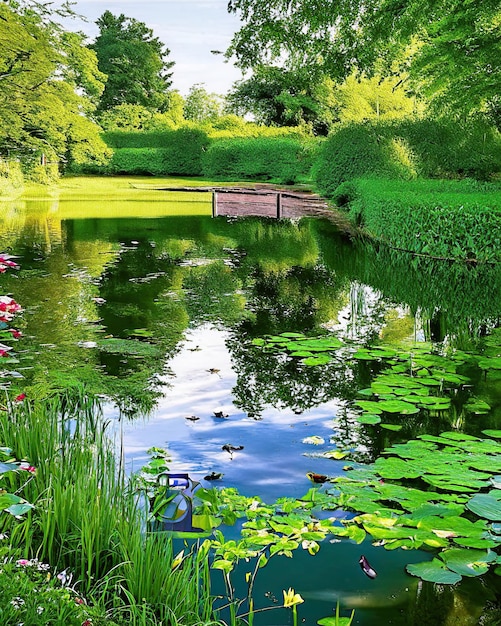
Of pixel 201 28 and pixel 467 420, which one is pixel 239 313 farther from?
pixel 201 28

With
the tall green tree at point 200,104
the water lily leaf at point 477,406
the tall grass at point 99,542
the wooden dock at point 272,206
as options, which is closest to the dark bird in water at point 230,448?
the tall grass at point 99,542

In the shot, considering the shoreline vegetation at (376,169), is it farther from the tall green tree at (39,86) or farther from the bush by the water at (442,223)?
the tall green tree at (39,86)

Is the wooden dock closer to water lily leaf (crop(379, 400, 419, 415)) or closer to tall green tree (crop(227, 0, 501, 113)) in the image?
tall green tree (crop(227, 0, 501, 113))

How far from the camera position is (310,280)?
1184 centimetres

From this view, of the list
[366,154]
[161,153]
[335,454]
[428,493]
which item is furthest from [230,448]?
[161,153]

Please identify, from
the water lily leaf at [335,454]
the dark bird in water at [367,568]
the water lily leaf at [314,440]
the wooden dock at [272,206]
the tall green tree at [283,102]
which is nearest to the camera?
the dark bird in water at [367,568]

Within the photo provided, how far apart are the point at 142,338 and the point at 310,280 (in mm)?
4764

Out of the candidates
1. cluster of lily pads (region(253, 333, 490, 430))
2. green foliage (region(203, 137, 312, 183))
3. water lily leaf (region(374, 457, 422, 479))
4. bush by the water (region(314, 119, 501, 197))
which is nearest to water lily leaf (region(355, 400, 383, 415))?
cluster of lily pads (region(253, 333, 490, 430))

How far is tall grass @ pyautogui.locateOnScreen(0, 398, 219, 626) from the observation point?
101 inches

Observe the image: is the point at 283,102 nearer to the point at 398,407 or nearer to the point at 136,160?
the point at 136,160

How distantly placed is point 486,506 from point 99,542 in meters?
1.92

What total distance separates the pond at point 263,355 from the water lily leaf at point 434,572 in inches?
2.8

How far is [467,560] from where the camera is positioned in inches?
128

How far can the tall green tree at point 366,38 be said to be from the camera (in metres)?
15.4
